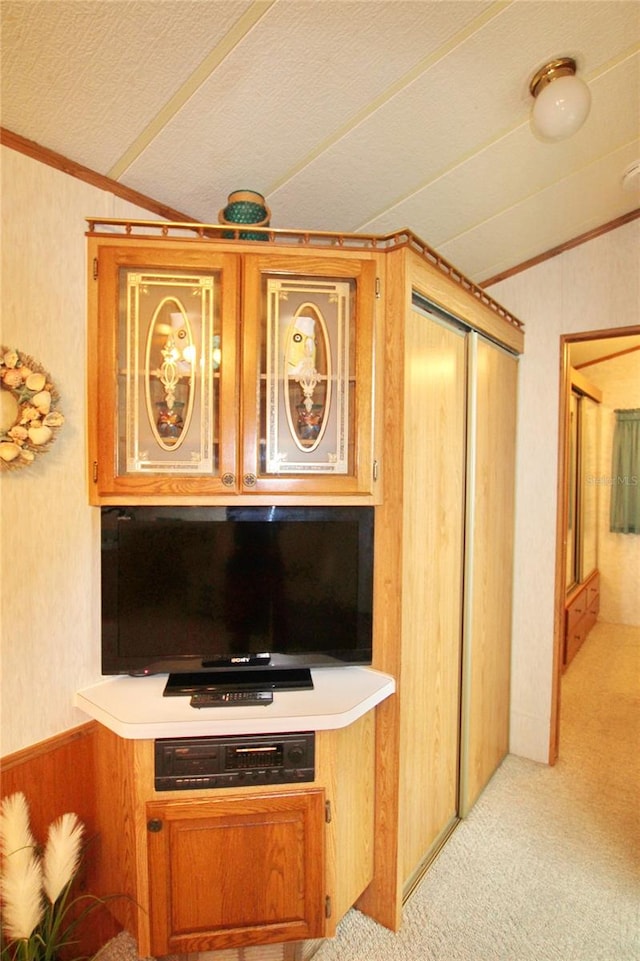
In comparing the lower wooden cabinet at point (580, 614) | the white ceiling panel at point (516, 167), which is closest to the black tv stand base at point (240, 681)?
the white ceiling panel at point (516, 167)

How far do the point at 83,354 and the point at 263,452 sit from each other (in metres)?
0.64

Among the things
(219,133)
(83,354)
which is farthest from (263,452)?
(219,133)

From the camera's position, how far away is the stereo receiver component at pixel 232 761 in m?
1.24

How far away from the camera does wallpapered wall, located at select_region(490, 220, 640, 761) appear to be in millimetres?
2260

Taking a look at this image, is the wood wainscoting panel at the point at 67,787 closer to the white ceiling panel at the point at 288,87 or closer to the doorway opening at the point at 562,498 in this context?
the white ceiling panel at the point at 288,87

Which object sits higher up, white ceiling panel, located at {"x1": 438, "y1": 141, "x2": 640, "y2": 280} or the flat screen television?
white ceiling panel, located at {"x1": 438, "y1": 141, "x2": 640, "y2": 280}

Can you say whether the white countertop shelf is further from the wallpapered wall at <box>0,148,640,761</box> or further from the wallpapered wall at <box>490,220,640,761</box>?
the wallpapered wall at <box>490,220,640,761</box>

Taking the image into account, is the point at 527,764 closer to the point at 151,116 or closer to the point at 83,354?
the point at 83,354

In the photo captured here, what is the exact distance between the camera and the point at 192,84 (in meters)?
1.16

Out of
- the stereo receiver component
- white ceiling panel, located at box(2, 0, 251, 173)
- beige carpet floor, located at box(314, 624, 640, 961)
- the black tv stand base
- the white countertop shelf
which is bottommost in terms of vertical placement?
beige carpet floor, located at box(314, 624, 640, 961)

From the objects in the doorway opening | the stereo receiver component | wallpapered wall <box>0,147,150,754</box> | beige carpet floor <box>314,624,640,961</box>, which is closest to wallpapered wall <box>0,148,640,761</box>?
wallpapered wall <box>0,147,150,754</box>

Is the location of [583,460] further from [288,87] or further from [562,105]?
[288,87]

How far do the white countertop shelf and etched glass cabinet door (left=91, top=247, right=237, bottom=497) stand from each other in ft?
2.03

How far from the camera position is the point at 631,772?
7.71ft
